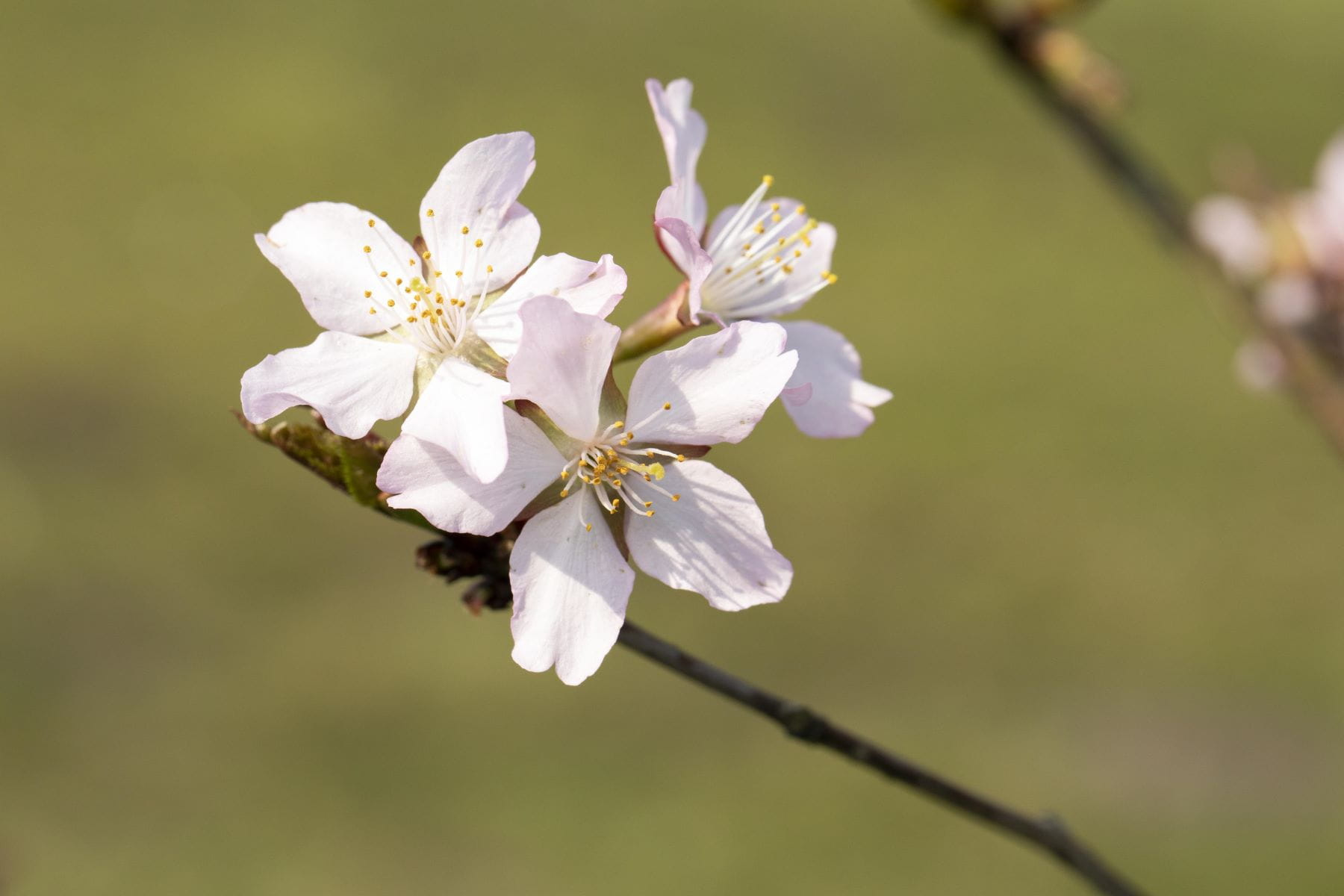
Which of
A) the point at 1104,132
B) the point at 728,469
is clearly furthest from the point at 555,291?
the point at 728,469

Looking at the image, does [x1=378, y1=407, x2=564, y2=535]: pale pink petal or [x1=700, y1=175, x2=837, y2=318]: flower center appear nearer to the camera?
[x1=378, y1=407, x2=564, y2=535]: pale pink petal

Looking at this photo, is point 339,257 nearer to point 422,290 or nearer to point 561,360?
point 422,290

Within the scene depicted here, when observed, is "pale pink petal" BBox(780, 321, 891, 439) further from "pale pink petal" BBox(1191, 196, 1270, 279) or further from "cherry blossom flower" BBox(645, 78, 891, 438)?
"pale pink petal" BBox(1191, 196, 1270, 279)

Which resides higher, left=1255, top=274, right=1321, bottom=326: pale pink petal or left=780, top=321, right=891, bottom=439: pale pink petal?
left=1255, top=274, right=1321, bottom=326: pale pink petal

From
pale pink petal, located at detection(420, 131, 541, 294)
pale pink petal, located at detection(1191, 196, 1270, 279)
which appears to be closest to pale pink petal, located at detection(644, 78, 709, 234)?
pale pink petal, located at detection(420, 131, 541, 294)

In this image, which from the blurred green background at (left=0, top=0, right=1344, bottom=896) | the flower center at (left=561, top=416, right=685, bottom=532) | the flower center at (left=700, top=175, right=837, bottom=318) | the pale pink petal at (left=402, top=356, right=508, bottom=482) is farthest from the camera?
the blurred green background at (left=0, top=0, right=1344, bottom=896)

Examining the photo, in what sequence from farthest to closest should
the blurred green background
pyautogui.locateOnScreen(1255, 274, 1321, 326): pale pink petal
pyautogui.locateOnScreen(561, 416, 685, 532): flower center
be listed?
1. the blurred green background
2. pyautogui.locateOnScreen(1255, 274, 1321, 326): pale pink petal
3. pyautogui.locateOnScreen(561, 416, 685, 532): flower center

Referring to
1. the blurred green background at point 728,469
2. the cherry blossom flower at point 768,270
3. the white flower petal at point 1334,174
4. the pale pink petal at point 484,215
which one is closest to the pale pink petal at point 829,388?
the cherry blossom flower at point 768,270

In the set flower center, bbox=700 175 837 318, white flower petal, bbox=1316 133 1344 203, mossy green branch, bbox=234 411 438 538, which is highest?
white flower petal, bbox=1316 133 1344 203
